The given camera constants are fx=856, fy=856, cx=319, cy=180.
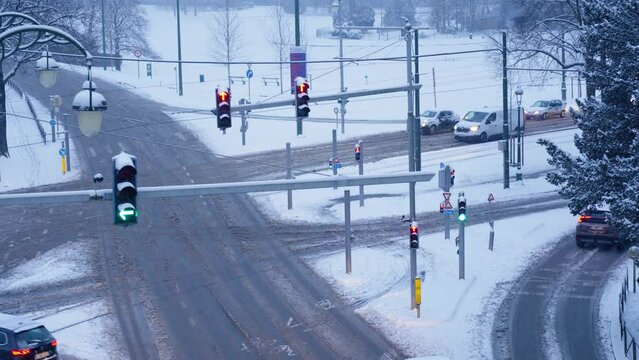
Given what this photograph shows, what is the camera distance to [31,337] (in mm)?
18031

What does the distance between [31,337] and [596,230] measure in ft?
58.5

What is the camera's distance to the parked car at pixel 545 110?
50875 mm

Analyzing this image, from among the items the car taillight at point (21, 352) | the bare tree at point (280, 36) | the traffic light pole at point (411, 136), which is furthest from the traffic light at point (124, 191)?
the bare tree at point (280, 36)

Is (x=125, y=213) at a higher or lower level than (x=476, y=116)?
lower

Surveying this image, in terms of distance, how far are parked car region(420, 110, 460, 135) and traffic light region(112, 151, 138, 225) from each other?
34.2 m

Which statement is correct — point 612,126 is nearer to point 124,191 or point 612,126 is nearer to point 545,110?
point 124,191

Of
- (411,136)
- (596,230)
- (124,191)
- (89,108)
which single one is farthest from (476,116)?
(124,191)

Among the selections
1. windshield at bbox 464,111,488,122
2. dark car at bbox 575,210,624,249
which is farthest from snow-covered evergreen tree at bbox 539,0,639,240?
windshield at bbox 464,111,488,122

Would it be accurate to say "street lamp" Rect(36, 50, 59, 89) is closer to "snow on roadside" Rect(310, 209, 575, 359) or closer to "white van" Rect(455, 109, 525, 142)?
"snow on roadside" Rect(310, 209, 575, 359)

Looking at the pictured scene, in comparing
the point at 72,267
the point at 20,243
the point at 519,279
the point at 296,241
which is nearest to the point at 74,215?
the point at 20,243

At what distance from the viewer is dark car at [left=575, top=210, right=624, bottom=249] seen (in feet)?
90.3

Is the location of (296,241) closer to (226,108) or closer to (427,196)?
(427,196)

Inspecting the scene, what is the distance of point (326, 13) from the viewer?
121812 mm

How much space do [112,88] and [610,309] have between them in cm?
4368
